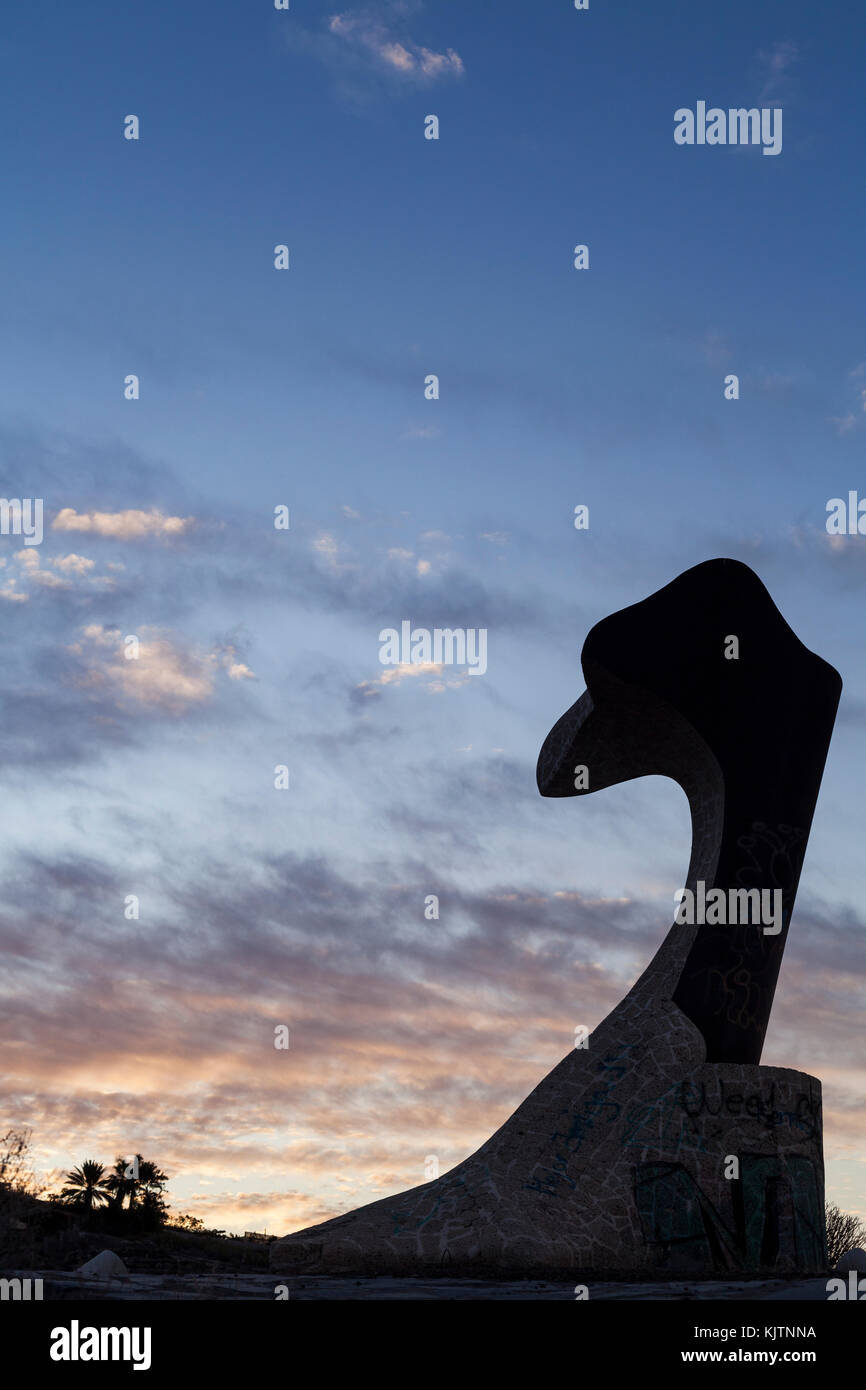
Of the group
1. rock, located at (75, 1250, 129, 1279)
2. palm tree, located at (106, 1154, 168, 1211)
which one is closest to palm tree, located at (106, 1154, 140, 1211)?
palm tree, located at (106, 1154, 168, 1211)

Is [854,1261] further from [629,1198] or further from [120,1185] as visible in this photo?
[120,1185]

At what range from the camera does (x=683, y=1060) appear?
1579 cm

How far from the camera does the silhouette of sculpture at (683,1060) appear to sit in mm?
14562

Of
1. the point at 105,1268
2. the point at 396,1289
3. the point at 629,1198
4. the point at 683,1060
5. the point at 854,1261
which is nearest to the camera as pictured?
the point at 396,1289

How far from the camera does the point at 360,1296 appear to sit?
36.3 ft

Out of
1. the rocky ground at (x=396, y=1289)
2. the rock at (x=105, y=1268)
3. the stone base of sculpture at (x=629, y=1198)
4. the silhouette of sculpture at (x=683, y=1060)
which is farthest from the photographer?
the silhouette of sculpture at (x=683, y=1060)

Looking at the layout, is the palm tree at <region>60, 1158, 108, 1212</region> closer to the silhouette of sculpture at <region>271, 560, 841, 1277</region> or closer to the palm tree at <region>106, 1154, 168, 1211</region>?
the palm tree at <region>106, 1154, 168, 1211</region>

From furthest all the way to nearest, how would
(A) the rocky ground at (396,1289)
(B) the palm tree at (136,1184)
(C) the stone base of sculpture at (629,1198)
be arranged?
1. (B) the palm tree at (136,1184)
2. (C) the stone base of sculpture at (629,1198)
3. (A) the rocky ground at (396,1289)

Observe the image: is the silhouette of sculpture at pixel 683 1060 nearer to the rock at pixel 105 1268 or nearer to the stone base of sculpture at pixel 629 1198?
the stone base of sculpture at pixel 629 1198

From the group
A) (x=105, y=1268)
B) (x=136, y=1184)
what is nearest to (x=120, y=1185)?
(x=136, y=1184)

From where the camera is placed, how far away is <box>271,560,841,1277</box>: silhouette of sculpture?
47.8ft

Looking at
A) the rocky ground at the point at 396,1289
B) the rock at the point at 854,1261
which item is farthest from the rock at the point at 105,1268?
the rock at the point at 854,1261
